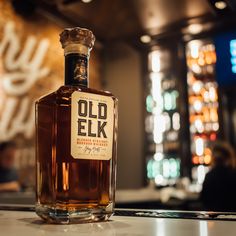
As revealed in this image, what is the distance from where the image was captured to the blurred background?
12.1 ft

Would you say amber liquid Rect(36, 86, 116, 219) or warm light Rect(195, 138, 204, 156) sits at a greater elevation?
warm light Rect(195, 138, 204, 156)

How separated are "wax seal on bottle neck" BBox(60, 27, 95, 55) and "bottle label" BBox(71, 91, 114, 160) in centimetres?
7

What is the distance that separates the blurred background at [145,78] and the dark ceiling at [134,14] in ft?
0.04

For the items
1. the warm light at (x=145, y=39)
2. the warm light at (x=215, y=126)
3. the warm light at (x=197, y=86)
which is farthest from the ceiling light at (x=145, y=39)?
the warm light at (x=215, y=126)

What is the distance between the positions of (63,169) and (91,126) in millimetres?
74

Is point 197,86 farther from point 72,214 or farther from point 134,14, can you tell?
point 72,214

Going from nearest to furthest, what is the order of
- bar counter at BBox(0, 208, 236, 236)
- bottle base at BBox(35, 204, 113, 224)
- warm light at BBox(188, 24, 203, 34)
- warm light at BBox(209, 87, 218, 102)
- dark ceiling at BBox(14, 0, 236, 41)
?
bar counter at BBox(0, 208, 236, 236) < bottle base at BBox(35, 204, 113, 224) < dark ceiling at BBox(14, 0, 236, 41) < warm light at BBox(188, 24, 203, 34) < warm light at BBox(209, 87, 218, 102)

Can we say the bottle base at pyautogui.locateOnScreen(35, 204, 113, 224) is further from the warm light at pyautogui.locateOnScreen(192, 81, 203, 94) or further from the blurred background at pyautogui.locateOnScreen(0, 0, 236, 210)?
the warm light at pyautogui.locateOnScreen(192, 81, 203, 94)

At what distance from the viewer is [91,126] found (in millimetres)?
561

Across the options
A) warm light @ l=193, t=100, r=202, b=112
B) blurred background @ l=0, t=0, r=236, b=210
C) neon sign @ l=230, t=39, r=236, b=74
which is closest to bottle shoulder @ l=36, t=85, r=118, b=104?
blurred background @ l=0, t=0, r=236, b=210

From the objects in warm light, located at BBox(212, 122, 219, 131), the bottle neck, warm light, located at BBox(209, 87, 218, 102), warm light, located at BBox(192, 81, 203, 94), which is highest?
warm light, located at BBox(192, 81, 203, 94)

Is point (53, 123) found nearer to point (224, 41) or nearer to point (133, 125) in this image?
point (224, 41)

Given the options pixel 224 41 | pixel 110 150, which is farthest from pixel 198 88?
pixel 110 150

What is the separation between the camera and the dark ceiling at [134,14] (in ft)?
12.5
